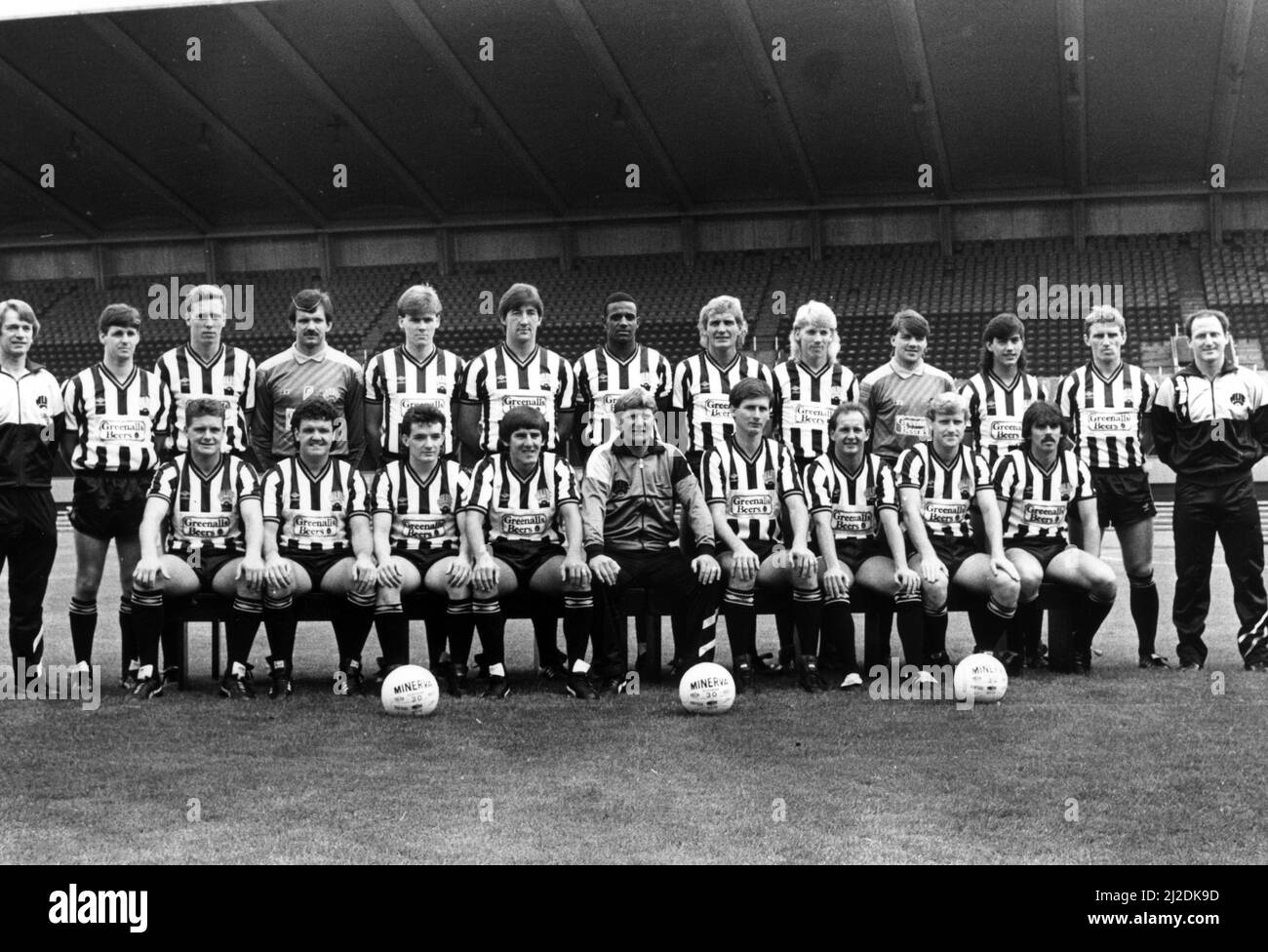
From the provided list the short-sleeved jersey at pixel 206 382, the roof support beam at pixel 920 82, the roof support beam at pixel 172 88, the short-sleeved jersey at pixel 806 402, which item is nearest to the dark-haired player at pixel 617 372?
the short-sleeved jersey at pixel 806 402

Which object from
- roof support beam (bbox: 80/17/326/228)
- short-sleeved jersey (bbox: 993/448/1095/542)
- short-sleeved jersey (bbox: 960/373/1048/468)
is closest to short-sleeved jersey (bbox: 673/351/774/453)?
short-sleeved jersey (bbox: 960/373/1048/468)

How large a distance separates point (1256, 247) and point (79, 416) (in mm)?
20857

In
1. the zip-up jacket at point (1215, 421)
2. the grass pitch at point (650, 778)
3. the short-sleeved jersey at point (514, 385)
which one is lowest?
the grass pitch at point (650, 778)

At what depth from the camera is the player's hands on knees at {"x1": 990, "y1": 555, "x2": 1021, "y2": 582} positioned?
551 centimetres

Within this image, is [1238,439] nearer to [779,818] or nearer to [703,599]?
Result: [703,599]

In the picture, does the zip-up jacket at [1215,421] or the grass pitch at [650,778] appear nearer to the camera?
the grass pitch at [650,778]

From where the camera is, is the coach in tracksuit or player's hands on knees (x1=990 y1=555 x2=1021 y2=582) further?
the coach in tracksuit

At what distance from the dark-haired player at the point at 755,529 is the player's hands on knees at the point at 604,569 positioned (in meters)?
0.53

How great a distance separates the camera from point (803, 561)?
5.43 metres

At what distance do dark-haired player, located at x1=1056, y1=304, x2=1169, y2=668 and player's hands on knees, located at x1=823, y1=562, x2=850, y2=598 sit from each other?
1.49 metres

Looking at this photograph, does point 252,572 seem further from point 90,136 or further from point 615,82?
point 90,136

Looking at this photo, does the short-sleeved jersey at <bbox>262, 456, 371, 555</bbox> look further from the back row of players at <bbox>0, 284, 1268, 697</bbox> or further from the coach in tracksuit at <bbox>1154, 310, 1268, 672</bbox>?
the coach in tracksuit at <bbox>1154, 310, 1268, 672</bbox>

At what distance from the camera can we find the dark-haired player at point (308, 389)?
6.03 metres

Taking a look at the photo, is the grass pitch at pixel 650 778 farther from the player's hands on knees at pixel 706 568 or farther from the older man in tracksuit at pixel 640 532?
the player's hands on knees at pixel 706 568
